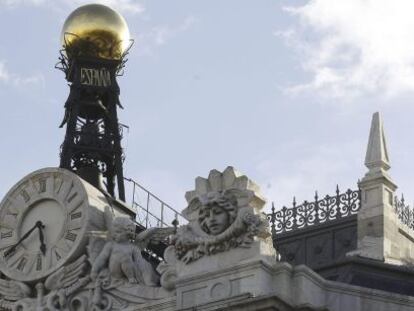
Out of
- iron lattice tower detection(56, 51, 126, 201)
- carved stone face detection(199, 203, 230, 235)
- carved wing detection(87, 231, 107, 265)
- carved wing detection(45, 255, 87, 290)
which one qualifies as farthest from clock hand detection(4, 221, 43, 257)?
iron lattice tower detection(56, 51, 126, 201)

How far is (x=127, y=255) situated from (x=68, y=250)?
189 centimetres

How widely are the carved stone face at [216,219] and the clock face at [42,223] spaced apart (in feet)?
14.3

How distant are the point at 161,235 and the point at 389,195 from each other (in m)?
8.61

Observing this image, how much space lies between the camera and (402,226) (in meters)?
58.8

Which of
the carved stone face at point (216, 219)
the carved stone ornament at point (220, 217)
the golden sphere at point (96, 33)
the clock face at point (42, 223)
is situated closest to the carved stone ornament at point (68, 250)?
the clock face at point (42, 223)

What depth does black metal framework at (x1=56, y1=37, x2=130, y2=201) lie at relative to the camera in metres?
64.6

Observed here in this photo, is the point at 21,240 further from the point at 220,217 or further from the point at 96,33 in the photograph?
the point at 96,33

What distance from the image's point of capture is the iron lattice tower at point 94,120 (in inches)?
2544

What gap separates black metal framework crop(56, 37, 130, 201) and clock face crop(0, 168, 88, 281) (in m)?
8.95

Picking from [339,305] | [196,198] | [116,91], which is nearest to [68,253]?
[196,198]

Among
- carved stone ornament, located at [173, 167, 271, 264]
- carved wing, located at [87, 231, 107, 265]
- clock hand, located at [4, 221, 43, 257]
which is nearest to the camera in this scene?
carved stone ornament, located at [173, 167, 271, 264]

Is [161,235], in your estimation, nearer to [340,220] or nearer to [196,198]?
[196,198]

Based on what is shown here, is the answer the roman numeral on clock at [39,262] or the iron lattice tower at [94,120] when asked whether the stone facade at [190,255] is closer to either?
the roman numeral on clock at [39,262]

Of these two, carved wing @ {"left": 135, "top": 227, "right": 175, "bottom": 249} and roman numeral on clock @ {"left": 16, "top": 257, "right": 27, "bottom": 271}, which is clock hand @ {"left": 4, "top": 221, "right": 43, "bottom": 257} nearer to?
roman numeral on clock @ {"left": 16, "top": 257, "right": 27, "bottom": 271}
